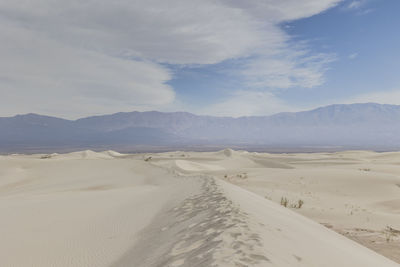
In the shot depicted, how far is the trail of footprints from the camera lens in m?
3.24

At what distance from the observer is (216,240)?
392 centimetres

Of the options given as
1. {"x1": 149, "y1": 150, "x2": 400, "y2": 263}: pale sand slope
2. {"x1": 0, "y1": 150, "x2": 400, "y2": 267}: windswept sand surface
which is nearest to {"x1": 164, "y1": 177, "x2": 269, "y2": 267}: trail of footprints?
{"x1": 0, "y1": 150, "x2": 400, "y2": 267}: windswept sand surface

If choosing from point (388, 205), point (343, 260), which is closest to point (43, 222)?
point (343, 260)

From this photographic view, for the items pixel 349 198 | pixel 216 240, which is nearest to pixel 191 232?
pixel 216 240

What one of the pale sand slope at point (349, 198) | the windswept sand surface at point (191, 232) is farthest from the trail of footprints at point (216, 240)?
the pale sand slope at point (349, 198)

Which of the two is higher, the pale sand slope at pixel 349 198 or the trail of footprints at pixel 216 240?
the trail of footprints at pixel 216 240

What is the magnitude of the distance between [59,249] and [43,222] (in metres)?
2.10

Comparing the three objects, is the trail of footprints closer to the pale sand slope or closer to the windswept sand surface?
the windswept sand surface

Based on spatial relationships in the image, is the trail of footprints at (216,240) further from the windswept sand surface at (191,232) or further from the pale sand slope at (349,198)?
the pale sand slope at (349,198)

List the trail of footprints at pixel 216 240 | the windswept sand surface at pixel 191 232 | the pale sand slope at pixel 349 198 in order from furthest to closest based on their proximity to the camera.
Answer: the pale sand slope at pixel 349 198
the windswept sand surface at pixel 191 232
the trail of footprints at pixel 216 240

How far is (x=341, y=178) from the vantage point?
16078mm

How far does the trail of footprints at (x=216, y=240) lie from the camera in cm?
324

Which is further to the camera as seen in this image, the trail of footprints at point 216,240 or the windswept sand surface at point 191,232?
the windswept sand surface at point 191,232

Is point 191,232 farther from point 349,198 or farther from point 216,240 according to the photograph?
point 349,198
